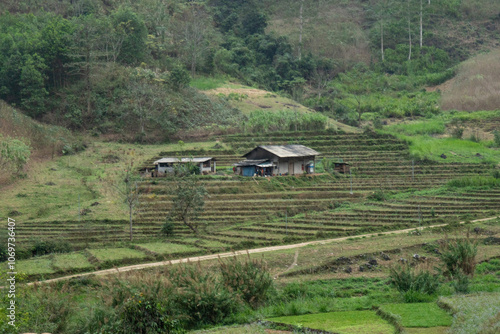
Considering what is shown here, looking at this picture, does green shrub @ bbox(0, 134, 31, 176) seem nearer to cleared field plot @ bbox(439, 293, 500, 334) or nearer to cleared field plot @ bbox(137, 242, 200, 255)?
cleared field plot @ bbox(137, 242, 200, 255)

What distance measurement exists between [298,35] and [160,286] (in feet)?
241

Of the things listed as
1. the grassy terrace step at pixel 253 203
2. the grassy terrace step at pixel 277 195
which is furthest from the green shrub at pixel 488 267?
the grassy terrace step at pixel 277 195

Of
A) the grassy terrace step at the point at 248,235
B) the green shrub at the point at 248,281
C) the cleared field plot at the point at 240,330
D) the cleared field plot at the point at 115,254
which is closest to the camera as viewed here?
the cleared field plot at the point at 240,330

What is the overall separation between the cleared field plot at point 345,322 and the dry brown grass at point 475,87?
176ft

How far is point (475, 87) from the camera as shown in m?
65.4

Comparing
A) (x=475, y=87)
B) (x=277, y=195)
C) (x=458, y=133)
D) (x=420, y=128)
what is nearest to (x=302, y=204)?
(x=277, y=195)

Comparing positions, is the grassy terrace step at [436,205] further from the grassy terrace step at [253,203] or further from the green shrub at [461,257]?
the green shrub at [461,257]

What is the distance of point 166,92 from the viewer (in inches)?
2243

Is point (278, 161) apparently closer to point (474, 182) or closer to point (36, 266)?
point (474, 182)

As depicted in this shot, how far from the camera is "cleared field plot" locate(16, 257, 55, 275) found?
21.7m

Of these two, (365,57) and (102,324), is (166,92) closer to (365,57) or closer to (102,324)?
(365,57)

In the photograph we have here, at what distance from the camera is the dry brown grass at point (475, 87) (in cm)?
6231

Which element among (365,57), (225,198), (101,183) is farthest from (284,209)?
A: (365,57)

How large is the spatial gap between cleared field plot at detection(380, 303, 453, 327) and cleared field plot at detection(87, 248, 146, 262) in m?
13.3
